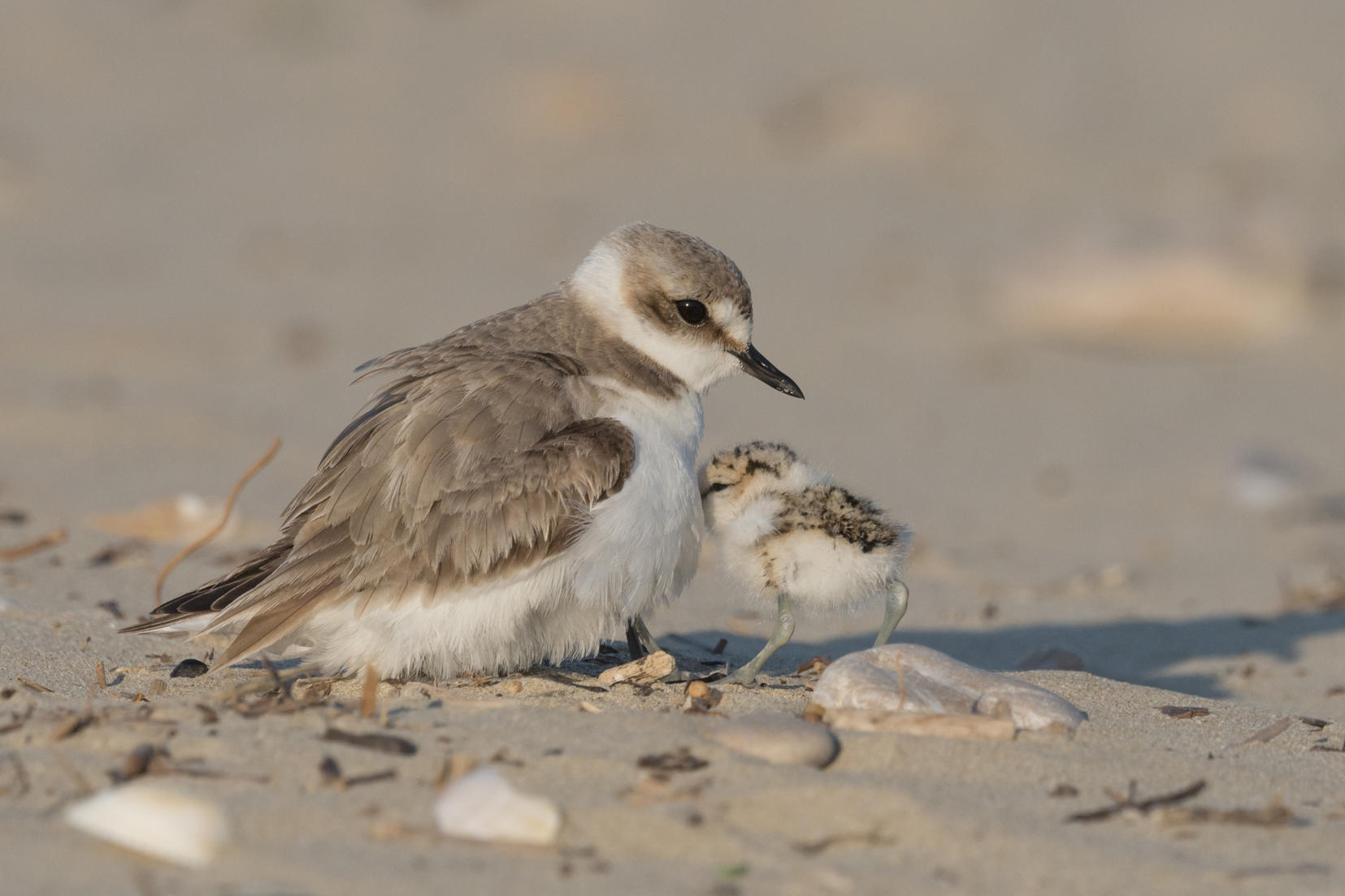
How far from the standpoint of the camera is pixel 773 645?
450cm

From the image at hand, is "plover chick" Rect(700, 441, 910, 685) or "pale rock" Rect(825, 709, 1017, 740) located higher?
"plover chick" Rect(700, 441, 910, 685)

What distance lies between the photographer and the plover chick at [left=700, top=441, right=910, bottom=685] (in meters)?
4.43

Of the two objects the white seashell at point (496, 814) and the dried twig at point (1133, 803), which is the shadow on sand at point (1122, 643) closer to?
the dried twig at point (1133, 803)

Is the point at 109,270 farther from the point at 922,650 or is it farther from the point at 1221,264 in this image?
the point at 922,650

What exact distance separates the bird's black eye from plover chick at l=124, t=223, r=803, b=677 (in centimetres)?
31

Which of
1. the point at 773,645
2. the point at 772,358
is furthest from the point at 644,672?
the point at 772,358

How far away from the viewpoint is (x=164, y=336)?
1080 cm

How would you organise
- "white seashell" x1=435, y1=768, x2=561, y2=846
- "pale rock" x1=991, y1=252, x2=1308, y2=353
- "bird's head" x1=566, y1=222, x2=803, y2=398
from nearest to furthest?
"white seashell" x1=435, y1=768, x2=561, y2=846 → "bird's head" x1=566, y1=222, x2=803, y2=398 → "pale rock" x1=991, y1=252, x2=1308, y2=353

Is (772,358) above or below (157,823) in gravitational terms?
Result: above

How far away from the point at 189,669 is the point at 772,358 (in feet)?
23.3

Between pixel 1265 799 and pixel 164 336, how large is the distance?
362 inches

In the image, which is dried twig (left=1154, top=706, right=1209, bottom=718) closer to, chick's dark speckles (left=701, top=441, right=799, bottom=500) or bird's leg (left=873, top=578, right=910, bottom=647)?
bird's leg (left=873, top=578, right=910, bottom=647)

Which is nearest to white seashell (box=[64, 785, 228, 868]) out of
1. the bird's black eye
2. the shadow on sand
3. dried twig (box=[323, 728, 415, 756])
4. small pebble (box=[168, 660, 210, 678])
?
dried twig (box=[323, 728, 415, 756])

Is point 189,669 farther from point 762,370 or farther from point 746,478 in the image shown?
point 762,370
